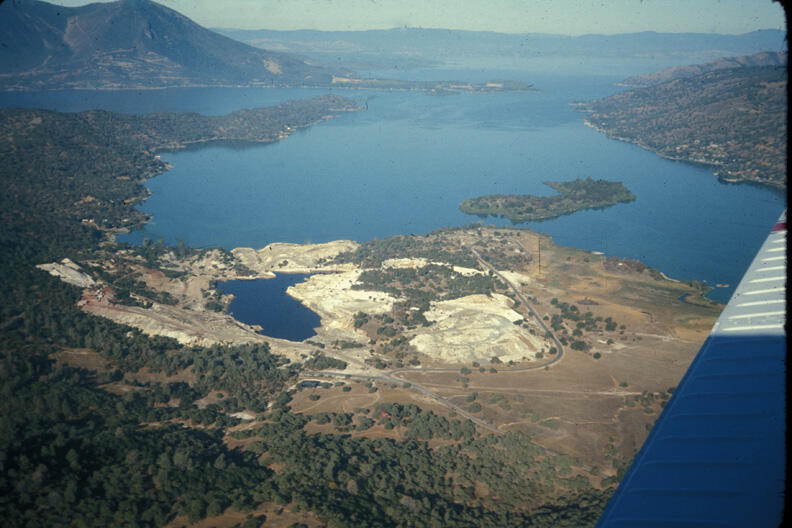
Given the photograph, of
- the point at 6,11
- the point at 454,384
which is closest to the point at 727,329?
the point at 454,384

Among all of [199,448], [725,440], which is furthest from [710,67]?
[725,440]

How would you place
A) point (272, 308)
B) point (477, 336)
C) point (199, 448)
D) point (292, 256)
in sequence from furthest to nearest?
point (292, 256) < point (272, 308) < point (477, 336) < point (199, 448)

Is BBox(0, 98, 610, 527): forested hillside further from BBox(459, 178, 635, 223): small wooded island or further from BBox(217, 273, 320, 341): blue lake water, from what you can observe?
BBox(459, 178, 635, 223): small wooded island

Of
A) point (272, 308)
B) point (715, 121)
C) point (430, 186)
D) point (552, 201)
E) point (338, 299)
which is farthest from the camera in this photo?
point (715, 121)

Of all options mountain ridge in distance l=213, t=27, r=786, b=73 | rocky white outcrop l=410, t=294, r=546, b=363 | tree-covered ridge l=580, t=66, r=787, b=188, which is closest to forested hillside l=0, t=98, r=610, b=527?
rocky white outcrop l=410, t=294, r=546, b=363

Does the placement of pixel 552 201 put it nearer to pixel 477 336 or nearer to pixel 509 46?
pixel 477 336

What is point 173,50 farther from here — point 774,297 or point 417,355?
point 774,297

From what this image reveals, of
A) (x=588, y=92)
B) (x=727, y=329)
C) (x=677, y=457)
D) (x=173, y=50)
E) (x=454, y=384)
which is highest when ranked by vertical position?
(x=173, y=50)
